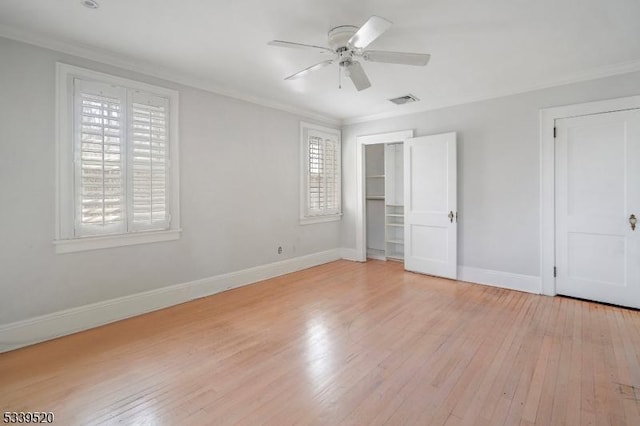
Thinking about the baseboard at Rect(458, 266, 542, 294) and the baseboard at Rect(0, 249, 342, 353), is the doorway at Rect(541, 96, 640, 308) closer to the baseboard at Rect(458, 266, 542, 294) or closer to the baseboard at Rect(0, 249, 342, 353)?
the baseboard at Rect(458, 266, 542, 294)

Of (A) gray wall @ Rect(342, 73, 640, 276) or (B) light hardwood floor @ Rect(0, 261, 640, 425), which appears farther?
(A) gray wall @ Rect(342, 73, 640, 276)

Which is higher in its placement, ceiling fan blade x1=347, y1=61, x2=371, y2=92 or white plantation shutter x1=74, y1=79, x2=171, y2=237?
ceiling fan blade x1=347, y1=61, x2=371, y2=92

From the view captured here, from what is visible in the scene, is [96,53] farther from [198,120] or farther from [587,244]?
[587,244]

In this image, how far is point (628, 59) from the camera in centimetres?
328

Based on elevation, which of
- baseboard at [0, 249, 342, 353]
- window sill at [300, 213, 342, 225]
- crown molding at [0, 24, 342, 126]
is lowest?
baseboard at [0, 249, 342, 353]

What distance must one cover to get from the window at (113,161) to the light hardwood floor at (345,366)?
95 centimetres

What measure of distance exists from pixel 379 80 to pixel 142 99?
8.82 feet

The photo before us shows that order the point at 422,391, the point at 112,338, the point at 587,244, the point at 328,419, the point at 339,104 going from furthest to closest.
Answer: the point at 339,104, the point at 587,244, the point at 112,338, the point at 422,391, the point at 328,419

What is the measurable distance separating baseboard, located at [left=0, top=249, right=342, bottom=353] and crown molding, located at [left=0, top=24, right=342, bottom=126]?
93.1 inches

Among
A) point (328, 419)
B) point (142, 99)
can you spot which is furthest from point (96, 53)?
point (328, 419)

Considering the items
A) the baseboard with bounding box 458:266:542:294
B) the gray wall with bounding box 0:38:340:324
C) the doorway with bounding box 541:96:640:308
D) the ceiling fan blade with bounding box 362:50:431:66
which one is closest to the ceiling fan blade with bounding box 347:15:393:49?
the ceiling fan blade with bounding box 362:50:431:66

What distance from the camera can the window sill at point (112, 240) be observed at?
2879mm

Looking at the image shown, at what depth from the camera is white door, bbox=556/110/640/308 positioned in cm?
340

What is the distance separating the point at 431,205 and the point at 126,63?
14.0 feet
